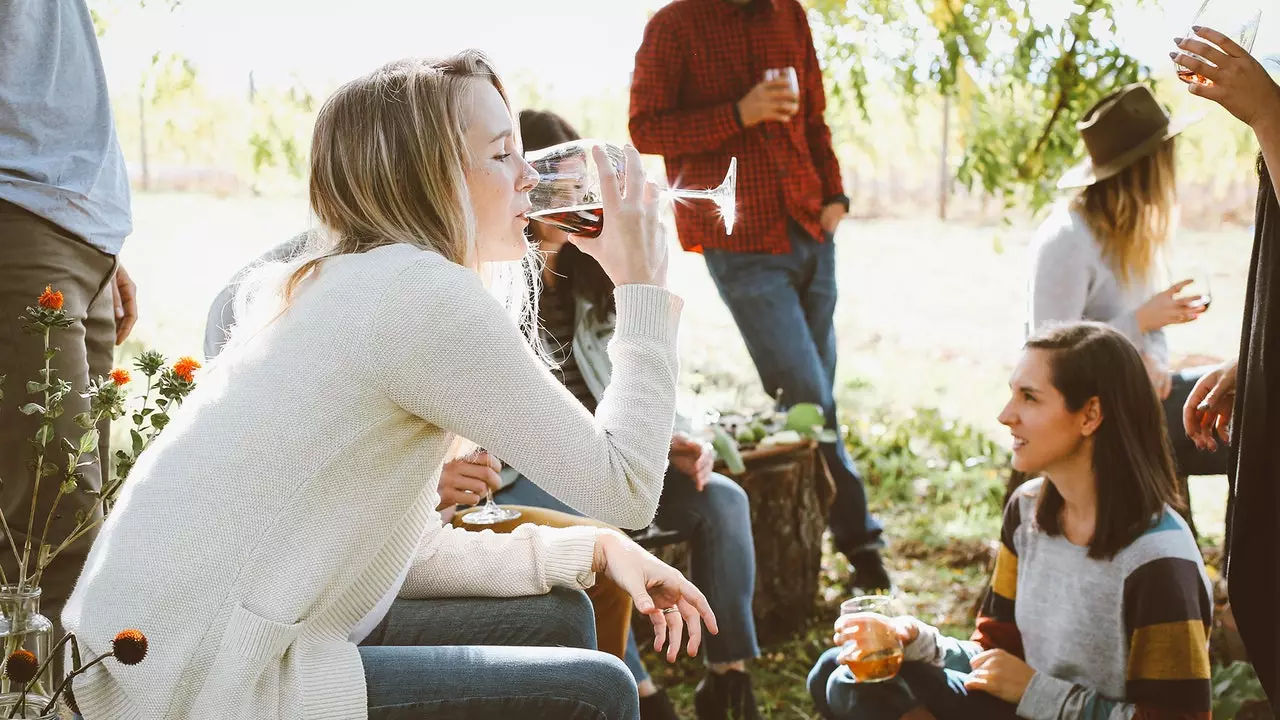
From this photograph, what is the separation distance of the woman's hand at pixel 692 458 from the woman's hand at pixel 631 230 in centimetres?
126

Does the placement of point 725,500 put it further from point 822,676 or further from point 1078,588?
point 1078,588

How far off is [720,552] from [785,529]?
1.86ft

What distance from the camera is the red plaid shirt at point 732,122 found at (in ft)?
11.9

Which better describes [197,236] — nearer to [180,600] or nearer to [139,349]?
[139,349]

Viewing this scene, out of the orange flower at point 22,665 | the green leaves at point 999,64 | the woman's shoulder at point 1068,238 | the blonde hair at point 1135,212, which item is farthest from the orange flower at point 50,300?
the green leaves at point 999,64

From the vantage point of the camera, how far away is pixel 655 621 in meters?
1.67

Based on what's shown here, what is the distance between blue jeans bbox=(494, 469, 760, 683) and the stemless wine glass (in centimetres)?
69

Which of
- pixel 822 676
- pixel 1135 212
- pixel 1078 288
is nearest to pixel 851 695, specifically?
pixel 822 676

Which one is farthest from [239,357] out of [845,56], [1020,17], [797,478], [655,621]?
[845,56]

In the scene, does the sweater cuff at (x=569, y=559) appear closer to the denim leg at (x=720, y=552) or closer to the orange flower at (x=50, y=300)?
the orange flower at (x=50, y=300)

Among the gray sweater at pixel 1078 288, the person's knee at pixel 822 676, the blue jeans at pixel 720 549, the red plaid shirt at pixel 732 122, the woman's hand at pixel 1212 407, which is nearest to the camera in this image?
the woman's hand at pixel 1212 407

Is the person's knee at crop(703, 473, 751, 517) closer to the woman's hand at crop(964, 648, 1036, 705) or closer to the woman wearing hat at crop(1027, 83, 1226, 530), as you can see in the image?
the woman's hand at crop(964, 648, 1036, 705)

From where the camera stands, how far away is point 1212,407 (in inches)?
83.0

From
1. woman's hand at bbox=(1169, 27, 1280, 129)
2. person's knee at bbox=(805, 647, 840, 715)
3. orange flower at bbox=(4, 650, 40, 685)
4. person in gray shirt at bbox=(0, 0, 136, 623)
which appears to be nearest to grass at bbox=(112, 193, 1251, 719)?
person's knee at bbox=(805, 647, 840, 715)
